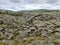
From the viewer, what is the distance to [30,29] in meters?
2.80

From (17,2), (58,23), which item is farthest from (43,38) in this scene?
(17,2)

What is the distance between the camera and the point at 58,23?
299 centimetres

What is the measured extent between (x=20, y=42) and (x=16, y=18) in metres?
0.79

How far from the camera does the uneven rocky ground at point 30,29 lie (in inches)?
99.5

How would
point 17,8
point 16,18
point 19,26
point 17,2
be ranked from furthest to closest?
point 17,2, point 17,8, point 16,18, point 19,26

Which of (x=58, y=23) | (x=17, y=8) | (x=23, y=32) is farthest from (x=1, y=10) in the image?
(x=58, y=23)

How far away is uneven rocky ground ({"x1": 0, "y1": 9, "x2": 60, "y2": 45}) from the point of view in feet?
8.29

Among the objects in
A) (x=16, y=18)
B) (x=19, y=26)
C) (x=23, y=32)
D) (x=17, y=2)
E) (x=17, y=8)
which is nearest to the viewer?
(x=23, y=32)

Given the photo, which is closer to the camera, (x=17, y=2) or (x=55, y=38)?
(x=55, y=38)

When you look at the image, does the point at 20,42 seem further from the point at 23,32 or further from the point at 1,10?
the point at 1,10

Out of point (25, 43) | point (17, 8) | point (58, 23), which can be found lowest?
point (25, 43)

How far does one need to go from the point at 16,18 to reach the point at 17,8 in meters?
0.31

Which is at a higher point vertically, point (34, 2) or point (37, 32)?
point (34, 2)

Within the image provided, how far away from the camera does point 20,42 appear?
251 centimetres
